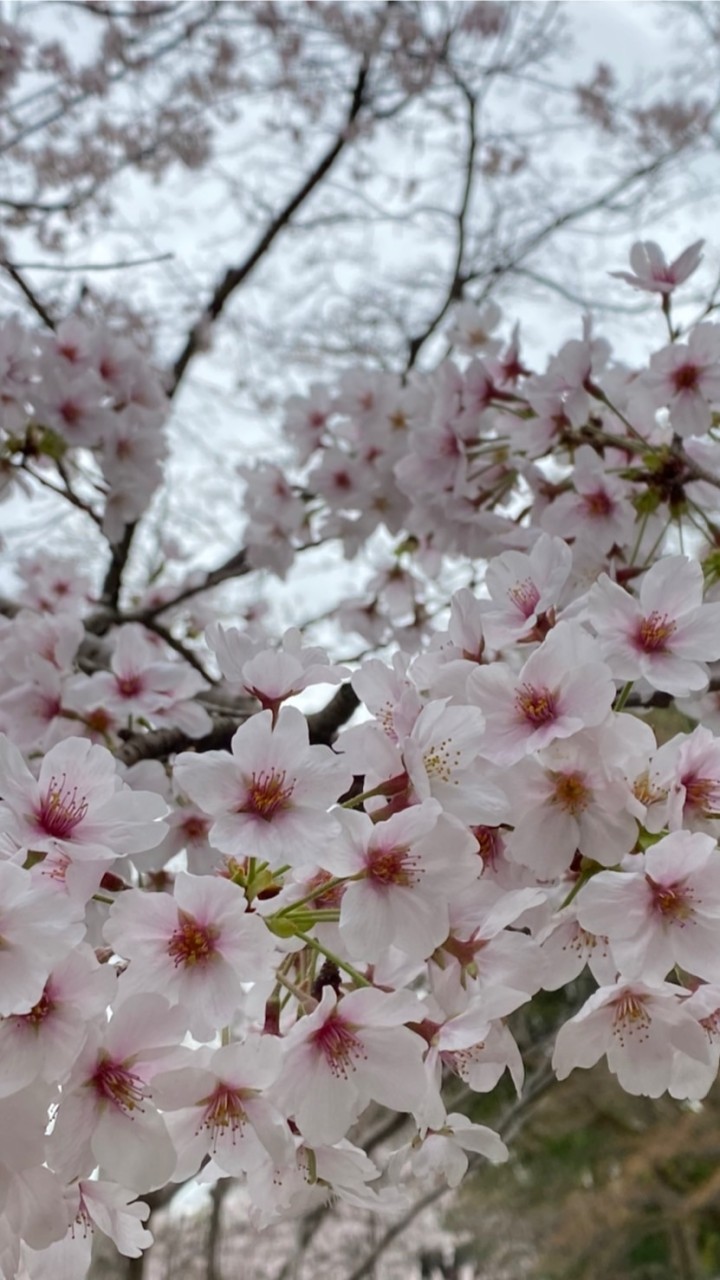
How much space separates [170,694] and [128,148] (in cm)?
441

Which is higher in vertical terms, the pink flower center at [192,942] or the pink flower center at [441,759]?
the pink flower center at [441,759]

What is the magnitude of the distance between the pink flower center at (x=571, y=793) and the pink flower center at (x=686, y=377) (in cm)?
101

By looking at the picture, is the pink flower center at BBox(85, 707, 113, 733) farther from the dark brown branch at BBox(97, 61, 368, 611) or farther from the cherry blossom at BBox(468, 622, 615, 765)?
the dark brown branch at BBox(97, 61, 368, 611)

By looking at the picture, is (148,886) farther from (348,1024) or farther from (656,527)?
(656,527)

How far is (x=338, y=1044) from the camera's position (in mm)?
725

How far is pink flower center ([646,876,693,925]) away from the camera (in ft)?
2.35

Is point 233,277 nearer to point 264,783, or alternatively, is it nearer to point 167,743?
point 167,743

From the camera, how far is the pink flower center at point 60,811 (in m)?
0.72

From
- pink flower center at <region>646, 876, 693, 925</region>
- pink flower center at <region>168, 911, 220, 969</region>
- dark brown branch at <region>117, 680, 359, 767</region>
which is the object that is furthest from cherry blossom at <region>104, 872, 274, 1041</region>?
dark brown branch at <region>117, 680, 359, 767</region>

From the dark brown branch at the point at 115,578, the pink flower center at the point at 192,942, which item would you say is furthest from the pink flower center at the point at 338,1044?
the dark brown branch at the point at 115,578

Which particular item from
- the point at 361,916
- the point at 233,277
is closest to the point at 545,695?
the point at 361,916

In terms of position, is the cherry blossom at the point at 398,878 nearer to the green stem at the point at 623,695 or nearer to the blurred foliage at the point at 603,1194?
the green stem at the point at 623,695

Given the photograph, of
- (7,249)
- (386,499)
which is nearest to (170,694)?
(386,499)

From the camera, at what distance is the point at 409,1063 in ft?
2.34
